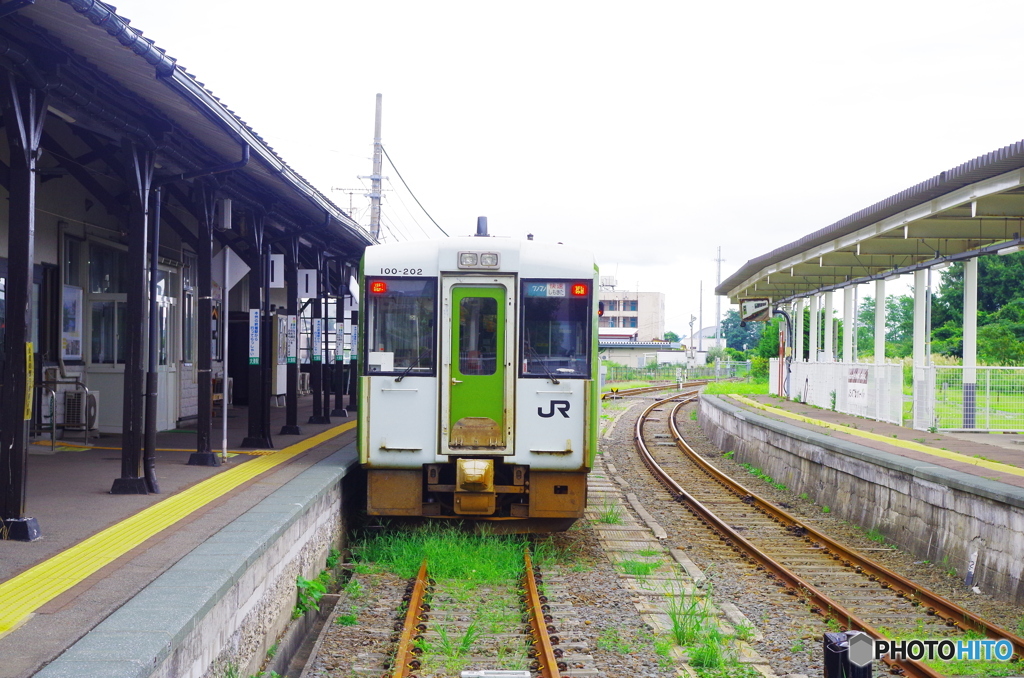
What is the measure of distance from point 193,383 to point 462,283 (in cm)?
913

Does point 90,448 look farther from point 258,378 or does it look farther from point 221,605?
point 221,605

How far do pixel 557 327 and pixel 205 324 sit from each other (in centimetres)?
440

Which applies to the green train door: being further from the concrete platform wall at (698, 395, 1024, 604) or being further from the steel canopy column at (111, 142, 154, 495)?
the concrete platform wall at (698, 395, 1024, 604)

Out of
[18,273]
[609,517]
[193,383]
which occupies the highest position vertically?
[18,273]

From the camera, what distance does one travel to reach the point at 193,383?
16.5 metres

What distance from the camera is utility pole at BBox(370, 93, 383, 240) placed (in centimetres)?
2786

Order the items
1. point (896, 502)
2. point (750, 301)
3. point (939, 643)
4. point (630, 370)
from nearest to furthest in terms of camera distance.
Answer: point (939, 643)
point (896, 502)
point (750, 301)
point (630, 370)

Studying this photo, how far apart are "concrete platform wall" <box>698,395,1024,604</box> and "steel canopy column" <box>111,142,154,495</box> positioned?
23.8 feet

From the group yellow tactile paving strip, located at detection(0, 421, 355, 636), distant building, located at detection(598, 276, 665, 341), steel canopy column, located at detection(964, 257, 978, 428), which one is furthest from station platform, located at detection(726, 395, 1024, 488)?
distant building, located at detection(598, 276, 665, 341)

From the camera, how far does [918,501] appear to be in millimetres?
9977

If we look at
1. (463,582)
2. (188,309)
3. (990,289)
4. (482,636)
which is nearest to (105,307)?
(188,309)

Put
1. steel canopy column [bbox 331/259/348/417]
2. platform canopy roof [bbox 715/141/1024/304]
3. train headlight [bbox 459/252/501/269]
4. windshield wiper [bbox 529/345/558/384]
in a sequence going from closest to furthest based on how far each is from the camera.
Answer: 1. windshield wiper [bbox 529/345/558/384]
2. train headlight [bbox 459/252/501/269]
3. platform canopy roof [bbox 715/141/1024/304]
4. steel canopy column [bbox 331/259/348/417]

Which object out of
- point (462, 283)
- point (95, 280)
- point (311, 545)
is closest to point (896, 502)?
point (462, 283)

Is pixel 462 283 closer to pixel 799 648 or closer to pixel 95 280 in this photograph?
pixel 799 648
